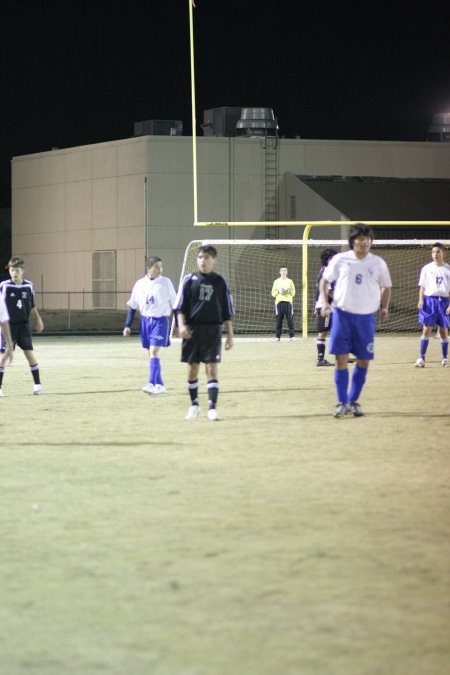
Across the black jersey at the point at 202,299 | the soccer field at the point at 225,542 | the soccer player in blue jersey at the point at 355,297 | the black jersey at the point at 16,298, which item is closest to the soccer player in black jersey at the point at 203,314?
the black jersey at the point at 202,299

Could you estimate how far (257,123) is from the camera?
47.2 meters

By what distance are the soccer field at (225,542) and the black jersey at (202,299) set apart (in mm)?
1209

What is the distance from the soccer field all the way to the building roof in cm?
3251

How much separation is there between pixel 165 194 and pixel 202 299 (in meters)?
33.3

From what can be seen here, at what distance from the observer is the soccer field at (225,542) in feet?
15.8

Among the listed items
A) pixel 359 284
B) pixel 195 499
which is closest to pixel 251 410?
pixel 359 284

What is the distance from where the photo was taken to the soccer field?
15.8ft

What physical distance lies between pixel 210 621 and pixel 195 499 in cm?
308

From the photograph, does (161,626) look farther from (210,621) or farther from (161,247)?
(161,247)

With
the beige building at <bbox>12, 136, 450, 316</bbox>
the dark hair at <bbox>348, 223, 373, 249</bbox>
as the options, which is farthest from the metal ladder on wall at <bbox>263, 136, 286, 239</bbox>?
the dark hair at <bbox>348, 223, 373, 249</bbox>

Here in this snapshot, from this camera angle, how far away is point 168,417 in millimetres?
13609

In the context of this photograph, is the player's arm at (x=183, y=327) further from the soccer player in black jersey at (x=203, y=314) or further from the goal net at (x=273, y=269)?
the goal net at (x=273, y=269)

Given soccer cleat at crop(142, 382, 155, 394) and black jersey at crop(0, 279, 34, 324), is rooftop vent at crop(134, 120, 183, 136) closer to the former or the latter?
black jersey at crop(0, 279, 34, 324)

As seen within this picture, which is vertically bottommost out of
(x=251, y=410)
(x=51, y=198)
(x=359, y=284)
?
(x=251, y=410)
